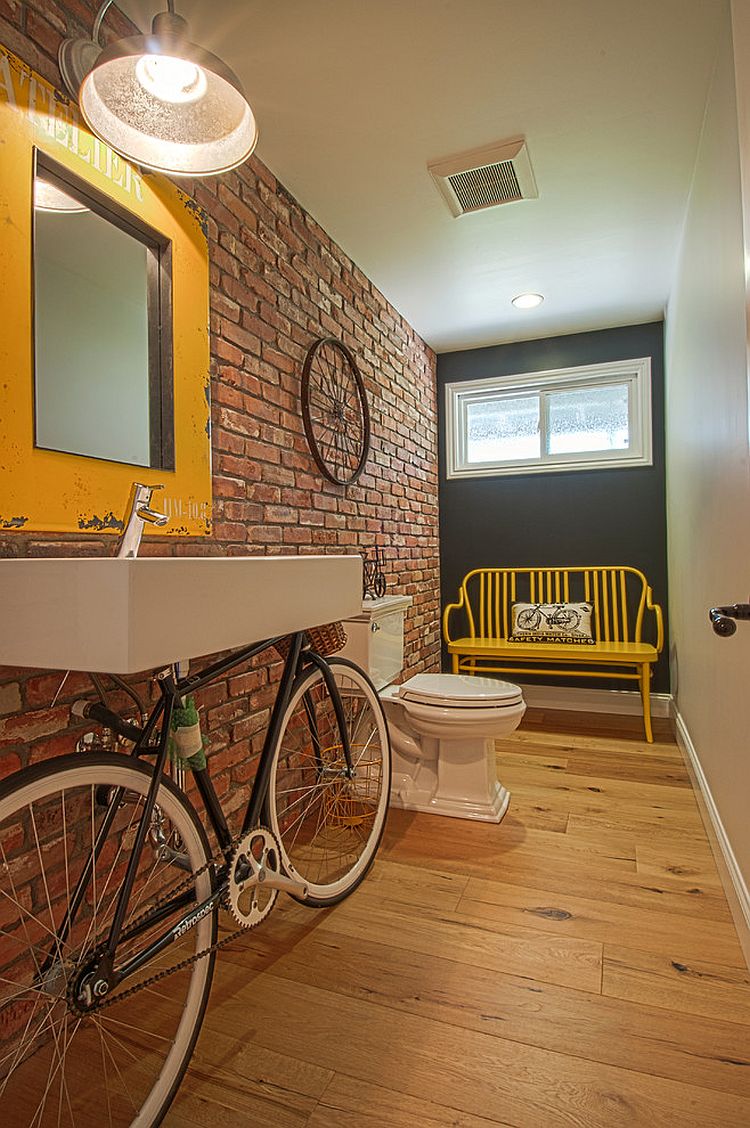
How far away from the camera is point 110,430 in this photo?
1.51 meters

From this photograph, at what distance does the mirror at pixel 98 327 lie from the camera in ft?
4.47

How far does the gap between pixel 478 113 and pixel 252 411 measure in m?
1.23

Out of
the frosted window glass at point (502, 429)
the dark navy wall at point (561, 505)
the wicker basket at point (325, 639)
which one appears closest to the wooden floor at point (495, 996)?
the wicker basket at point (325, 639)

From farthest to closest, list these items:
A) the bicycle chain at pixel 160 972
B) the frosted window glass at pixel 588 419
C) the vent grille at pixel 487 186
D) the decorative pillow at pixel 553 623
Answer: the frosted window glass at pixel 588 419, the decorative pillow at pixel 553 623, the vent grille at pixel 487 186, the bicycle chain at pixel 160 972

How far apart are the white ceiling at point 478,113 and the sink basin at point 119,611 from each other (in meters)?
1.58

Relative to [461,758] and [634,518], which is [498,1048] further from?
[634,518]

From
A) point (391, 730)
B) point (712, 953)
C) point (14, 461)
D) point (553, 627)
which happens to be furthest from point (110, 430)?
point (553, 627)

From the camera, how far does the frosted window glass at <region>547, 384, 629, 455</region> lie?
385cm

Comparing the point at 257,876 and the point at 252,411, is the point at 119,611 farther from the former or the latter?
the point at 252,411

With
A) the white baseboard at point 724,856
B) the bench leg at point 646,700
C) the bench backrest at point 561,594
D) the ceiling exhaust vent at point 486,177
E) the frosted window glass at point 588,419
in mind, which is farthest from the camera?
the frosted window glass at point 588,419

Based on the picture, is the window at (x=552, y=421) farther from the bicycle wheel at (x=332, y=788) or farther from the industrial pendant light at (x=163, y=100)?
the industrial pendant light at (x=163, y=100)

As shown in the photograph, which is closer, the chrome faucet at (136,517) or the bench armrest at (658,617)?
the chrome faucet at (136,517)

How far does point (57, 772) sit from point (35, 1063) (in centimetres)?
76

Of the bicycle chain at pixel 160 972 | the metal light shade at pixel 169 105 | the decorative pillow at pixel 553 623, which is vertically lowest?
the bicycle chain at pixel 160 972
